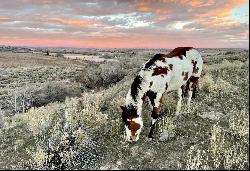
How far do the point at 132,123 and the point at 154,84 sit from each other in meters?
1.32

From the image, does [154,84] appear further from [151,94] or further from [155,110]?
[155,110]

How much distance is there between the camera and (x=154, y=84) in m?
11.2

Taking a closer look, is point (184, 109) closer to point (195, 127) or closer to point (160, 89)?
point (195, 127)

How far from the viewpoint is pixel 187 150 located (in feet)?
34.3

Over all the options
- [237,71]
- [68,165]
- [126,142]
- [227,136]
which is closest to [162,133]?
[126,142]

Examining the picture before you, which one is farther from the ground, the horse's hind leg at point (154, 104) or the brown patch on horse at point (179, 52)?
the brown patch on horse at point (179, 52)

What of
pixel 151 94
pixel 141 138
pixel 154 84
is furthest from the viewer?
pixel 141 138

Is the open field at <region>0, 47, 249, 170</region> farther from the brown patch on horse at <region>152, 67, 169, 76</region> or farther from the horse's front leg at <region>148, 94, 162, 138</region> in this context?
the brown patch on horse at <region>152, 67, 169, 76</region>

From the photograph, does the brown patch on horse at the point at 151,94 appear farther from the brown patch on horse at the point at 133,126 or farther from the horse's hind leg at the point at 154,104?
the brown patch on horse at the point at 133,126

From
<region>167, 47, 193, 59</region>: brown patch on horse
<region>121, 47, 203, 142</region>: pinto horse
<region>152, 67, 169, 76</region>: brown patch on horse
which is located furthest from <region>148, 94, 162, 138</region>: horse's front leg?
<region>167, 47, 193, 59</region>: brown patch on horse

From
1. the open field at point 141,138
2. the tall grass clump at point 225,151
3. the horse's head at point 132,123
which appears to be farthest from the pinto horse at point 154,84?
the tall grass clump at point 225,151

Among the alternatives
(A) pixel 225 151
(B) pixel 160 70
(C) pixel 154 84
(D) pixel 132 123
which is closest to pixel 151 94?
(C) pixel 154 84

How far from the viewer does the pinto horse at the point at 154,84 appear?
35.8ft

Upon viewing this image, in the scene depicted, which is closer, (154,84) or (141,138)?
(154,84)
